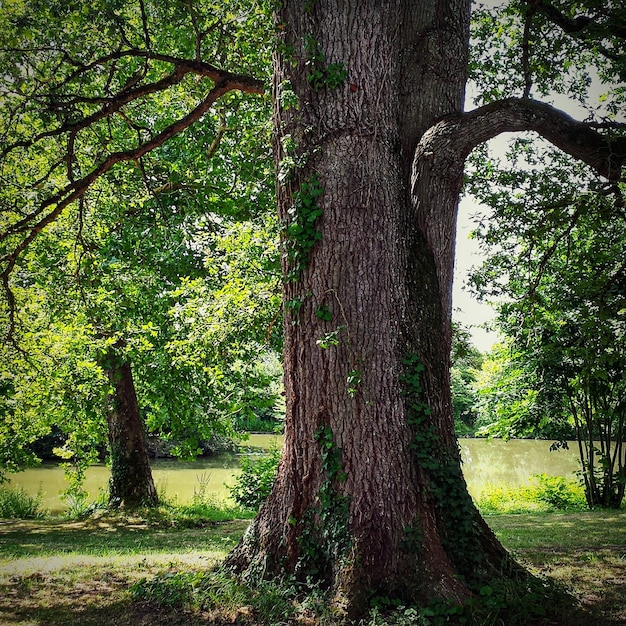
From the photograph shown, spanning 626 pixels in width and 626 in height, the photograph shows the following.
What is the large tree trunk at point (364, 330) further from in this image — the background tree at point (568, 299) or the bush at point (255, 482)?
the bush at point (255, 482)

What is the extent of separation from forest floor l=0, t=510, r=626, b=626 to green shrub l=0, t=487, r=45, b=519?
3932mm

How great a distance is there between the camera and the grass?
13.8 ft

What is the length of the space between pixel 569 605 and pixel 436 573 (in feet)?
3.69

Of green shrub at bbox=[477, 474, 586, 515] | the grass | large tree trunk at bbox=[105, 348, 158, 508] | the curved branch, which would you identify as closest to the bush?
large tree trunk at bbox=[105, 348, 158, 508]

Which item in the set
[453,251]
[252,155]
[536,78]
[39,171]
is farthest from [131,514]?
[536,78]

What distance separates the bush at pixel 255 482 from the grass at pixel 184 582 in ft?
8.99

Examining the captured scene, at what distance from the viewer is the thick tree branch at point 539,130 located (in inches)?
190

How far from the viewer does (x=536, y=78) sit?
853 cm

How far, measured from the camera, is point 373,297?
4.66 m

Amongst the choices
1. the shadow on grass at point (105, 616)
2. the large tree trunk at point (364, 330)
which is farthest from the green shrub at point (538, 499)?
the shadow on grass at point (105, 616)

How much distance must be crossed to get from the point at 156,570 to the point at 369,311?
133 inches

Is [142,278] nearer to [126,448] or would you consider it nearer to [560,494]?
[126,448]

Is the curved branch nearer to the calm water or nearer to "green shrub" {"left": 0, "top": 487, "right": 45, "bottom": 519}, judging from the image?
"green shrub" {"left": 0, "top": 487, "right": 45, "bottom": 519}

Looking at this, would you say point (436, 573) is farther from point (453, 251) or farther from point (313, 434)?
point (453, 251)
